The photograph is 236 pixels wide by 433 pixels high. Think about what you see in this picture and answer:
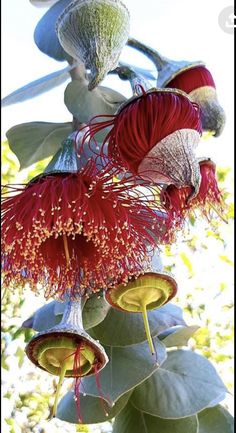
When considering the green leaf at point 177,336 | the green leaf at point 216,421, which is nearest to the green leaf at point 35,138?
the green leaf at point 177,336

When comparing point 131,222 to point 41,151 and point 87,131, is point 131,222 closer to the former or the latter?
point 87,131

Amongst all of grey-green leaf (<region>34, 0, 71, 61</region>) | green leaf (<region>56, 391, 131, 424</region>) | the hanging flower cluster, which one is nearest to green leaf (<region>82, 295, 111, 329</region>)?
the hanging flower cluster

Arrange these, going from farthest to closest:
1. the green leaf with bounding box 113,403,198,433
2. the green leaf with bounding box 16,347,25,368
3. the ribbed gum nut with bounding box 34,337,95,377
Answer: the green leaf with bounding box 16,347,25,368, the green leaf with bounding box 113,403,198,433, the ribbed gum nut with bounding box 34,337,95,377

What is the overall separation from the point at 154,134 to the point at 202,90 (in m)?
0.21

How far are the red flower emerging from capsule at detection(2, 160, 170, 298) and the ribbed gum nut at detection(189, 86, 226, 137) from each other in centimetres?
22

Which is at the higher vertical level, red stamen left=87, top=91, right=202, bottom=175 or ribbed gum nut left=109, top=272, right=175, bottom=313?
red stamen left=87, top=91, right=202, bottom=175

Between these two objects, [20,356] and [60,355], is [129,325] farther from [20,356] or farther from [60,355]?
[20,356]

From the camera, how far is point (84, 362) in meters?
1.05

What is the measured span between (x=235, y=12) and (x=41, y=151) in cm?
71

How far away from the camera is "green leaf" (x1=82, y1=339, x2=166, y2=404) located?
1.14 metres

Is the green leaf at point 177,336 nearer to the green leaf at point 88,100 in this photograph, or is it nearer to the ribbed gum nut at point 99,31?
the green leaf at point 88,100

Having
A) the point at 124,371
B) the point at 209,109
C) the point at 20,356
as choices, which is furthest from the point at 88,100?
the point at 20,356

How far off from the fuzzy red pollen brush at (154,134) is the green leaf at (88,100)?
0.58 ft

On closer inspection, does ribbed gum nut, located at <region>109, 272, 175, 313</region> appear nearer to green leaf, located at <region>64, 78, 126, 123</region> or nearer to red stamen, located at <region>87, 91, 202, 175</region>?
red stamen, located at <region>87, 91, 202, 175</region>
